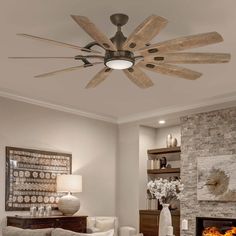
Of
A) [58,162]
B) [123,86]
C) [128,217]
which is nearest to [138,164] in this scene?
[128,217]

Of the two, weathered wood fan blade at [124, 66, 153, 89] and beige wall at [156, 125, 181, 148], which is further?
beige wall at [156, 125, 181, 148]

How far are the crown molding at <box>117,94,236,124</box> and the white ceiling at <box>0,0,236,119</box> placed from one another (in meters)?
0.06

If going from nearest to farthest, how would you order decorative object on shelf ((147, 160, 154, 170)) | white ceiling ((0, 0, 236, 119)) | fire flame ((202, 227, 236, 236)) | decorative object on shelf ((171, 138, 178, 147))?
white ceiling ((0, 0, 236, 119)), fire flame ((202, 227, 236, 236)), decorative object on shelf ((171, 138, 178, 147)), decorative object on shelf ((147, 160, 154, 170))

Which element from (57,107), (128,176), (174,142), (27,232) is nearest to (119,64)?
(27,232)

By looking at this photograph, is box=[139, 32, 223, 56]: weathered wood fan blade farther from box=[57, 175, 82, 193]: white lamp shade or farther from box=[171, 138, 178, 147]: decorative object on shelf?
box=[171, 138, 178, 147]: decorative object on shelf

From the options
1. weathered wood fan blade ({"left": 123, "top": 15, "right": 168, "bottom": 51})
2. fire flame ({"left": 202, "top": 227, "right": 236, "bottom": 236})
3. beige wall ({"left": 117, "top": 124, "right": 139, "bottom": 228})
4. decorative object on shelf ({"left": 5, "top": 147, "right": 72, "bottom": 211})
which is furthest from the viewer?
beige wall ({"left": 117, "top": 124, "right": 139, "bottom": 228})

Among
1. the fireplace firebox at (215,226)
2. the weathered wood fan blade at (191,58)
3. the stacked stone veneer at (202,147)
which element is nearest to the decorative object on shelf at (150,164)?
the stacked stone veneer at (202,147)

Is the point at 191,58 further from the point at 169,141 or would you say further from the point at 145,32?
the point at 169,141

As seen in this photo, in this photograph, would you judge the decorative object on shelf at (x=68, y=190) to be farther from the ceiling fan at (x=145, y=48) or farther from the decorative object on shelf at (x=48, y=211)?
the ceiling fan at (x=145, y=48)

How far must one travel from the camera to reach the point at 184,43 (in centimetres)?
308

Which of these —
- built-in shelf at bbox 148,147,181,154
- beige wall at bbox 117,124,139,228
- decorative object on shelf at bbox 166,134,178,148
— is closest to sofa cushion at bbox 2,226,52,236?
beige wall at bbox 117,124,139,228

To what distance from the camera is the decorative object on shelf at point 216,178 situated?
596 centimetres

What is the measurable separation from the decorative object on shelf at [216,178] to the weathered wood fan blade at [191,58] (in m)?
3.02

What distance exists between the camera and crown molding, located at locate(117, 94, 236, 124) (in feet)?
20.7
